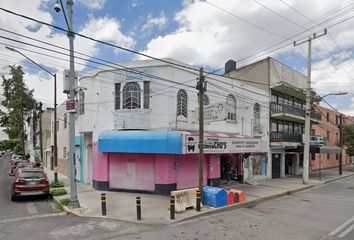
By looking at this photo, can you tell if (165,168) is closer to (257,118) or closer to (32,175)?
(32,175)

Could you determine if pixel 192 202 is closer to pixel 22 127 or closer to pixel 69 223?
pixel 69 223

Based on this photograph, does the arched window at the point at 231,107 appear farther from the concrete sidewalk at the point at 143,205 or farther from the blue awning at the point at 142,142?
the blue awning at the point at 142,142

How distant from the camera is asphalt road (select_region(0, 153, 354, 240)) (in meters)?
10.2

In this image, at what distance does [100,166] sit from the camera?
19625 mm

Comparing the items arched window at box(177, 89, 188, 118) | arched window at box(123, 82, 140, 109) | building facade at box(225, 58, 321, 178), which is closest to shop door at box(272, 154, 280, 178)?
building facade at box(225, 58, 321, 178)

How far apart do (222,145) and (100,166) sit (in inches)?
280

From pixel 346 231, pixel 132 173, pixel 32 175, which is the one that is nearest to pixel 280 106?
pixel 132 173

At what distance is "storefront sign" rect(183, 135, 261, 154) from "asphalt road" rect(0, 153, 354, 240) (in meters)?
4.13

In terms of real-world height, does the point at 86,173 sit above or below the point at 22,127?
below

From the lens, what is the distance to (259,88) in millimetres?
27812

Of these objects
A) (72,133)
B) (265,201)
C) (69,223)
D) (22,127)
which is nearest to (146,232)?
(69,223)

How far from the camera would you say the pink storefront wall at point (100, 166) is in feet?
63.5

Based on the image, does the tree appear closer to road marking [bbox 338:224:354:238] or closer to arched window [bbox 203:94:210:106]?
arched window [bbox 203:94:210:106]

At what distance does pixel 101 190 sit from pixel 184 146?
596cm
